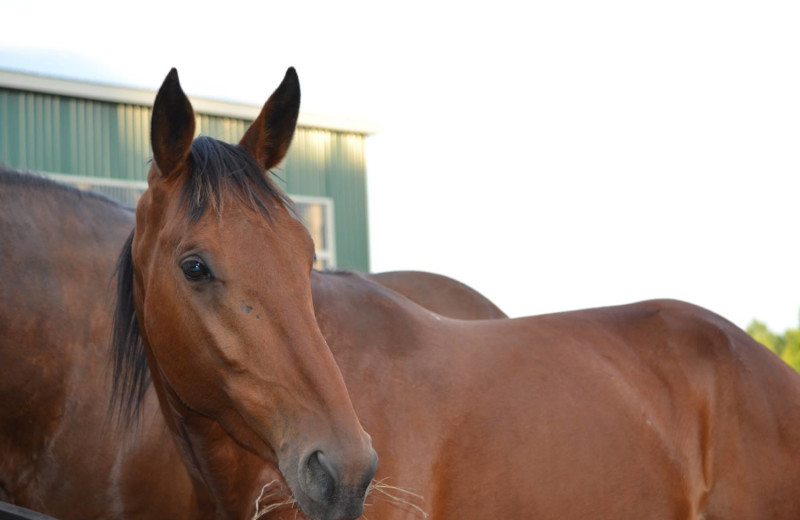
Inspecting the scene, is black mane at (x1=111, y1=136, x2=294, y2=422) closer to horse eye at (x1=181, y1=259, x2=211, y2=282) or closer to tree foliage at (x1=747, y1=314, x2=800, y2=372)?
horse eye at (x1=181, y1=259, x2=211, y2=282)

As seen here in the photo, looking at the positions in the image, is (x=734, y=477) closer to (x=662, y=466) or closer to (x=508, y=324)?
(x=662, y=466)

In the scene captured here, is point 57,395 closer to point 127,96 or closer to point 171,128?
point 171,128

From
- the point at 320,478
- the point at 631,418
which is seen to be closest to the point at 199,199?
the point at 320,478

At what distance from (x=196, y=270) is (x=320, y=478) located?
0.67 m

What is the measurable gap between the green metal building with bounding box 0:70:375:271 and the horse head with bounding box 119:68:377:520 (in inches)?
272

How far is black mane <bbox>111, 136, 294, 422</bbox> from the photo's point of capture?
2438 mm

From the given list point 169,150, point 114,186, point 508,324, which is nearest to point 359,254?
point 114,186

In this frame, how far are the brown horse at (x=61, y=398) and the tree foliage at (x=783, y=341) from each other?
62.1ft

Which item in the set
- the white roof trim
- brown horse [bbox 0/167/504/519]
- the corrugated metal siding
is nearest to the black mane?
brown horse [bbox 0/167/504/519]

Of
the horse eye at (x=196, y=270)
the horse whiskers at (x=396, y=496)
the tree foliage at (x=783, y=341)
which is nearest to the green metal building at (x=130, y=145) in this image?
the horse whiskers at (x=396, y=496)

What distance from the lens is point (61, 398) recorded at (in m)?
3.27

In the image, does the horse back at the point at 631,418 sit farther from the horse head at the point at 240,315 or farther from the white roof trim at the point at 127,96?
the white roof trim at the point at 127,96

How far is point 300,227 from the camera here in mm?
2486

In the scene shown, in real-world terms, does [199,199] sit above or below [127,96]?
below
